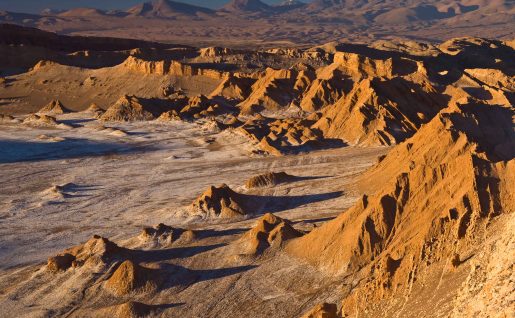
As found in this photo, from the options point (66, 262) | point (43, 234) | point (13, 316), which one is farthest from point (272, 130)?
point (13, 316)

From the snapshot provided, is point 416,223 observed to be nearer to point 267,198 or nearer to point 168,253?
point 168,253

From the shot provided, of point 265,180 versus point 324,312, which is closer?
point 324,312

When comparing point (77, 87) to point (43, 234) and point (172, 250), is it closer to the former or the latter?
point (43, 234)

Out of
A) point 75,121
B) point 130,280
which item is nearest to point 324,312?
point 130,280

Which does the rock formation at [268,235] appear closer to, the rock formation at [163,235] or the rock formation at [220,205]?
the rock formation at [163,235]

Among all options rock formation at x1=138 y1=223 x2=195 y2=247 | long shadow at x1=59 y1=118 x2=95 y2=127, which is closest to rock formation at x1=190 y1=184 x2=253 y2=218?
rock formation at x1=138 y1=223 x2=195 y2=247

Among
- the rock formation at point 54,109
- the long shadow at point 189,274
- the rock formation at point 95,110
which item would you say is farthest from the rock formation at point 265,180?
the rock formation at point 54,109

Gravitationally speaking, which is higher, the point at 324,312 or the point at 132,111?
the point at 324,312
